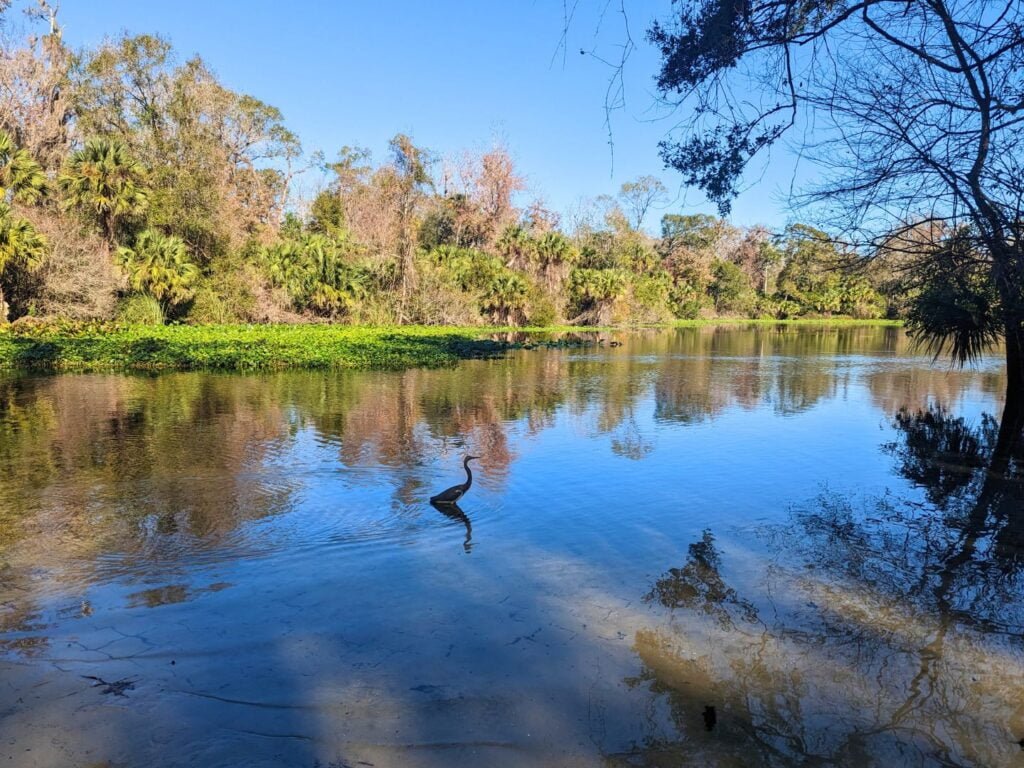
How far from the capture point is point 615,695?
3.96 m

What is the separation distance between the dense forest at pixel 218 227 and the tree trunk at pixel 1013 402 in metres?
2.22

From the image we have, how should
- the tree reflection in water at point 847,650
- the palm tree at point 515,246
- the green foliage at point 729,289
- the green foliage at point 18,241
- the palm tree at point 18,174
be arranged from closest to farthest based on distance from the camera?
the tree reflection in water at point 847,650
the green foliage at point 18,241
the palm tree at point 18,174
the palm tree at point 515,246
the green foliage at point 729,289

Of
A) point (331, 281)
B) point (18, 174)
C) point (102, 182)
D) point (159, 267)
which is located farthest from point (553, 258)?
point (18, 174)

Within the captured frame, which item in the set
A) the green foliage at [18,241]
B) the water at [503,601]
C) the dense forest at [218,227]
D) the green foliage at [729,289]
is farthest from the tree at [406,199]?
the green foliage at [729,289]

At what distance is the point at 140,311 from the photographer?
2880 cm

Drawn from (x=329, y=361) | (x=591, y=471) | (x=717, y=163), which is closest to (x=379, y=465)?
(x=591, y=471)

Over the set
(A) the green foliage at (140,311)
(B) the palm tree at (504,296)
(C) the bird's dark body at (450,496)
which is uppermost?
(B) the palm tree at (504,296)

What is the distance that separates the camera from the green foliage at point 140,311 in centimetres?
2856

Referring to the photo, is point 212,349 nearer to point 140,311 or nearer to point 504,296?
point 140,311

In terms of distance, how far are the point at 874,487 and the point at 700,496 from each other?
2.26m

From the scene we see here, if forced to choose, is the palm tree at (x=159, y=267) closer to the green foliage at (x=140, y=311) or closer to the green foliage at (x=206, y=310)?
the green foliage at (x=140, y=311)

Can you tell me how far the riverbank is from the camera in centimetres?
2025

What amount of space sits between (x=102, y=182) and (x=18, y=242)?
680 centimetres

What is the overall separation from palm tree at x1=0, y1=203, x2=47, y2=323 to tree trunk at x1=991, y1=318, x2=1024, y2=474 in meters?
27.2
